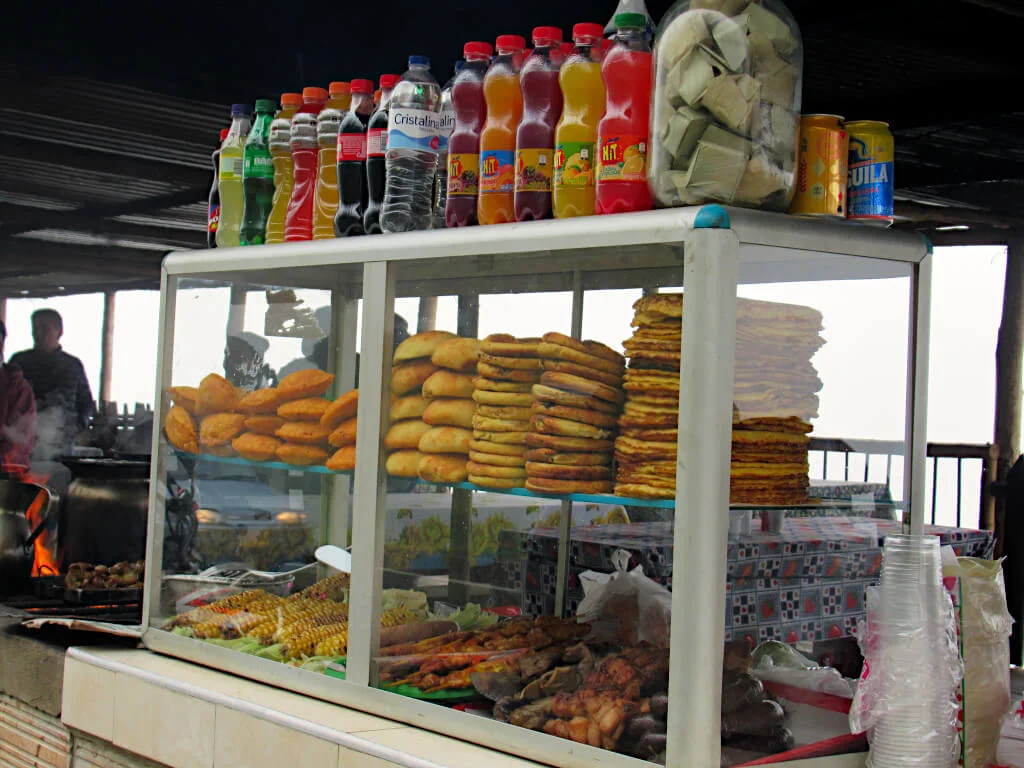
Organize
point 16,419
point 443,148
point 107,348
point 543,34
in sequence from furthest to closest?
point 107,348 < point 16,419 < point 443,148 < point 543,34

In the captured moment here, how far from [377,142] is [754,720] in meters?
1.47

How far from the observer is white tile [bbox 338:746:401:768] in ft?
7.04

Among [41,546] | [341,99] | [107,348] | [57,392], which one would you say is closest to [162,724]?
[341,99]

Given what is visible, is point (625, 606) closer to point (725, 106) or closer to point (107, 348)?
point (725, 106)

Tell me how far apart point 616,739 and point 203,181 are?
23.3 ft

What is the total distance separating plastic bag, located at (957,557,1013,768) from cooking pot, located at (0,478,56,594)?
303 centimetres

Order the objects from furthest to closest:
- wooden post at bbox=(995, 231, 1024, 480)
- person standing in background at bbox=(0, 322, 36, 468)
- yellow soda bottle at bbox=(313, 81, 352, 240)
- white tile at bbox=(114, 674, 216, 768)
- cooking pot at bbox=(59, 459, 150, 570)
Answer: wooden post at bbox=(995, 231, 1024, 480) → person standing in background at bbox=(0, 322, 36, 468) → cooking pot at bbox=(59, 459, 150, 570) → yellow soda bottle at bbox=(313, 81, 352, 240) → white tile at bbox=(114, 674, 216, 768)

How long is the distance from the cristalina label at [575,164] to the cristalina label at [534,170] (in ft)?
0.18

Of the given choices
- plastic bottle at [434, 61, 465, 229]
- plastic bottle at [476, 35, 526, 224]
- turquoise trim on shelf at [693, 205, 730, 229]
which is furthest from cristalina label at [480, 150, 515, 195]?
turquoise trim on shelf at [693, 205, 730, 229]

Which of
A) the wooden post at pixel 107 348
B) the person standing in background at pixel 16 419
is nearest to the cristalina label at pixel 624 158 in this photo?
the person standing in background at pixel 16 419

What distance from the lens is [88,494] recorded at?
12.6ft

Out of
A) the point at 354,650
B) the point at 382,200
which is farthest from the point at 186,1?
the point at 354,650

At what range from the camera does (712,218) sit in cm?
185

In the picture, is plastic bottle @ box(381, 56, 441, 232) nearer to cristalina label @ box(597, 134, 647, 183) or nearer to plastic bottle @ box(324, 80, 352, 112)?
plastic bottle @ box(324, 80, 352, 112)
